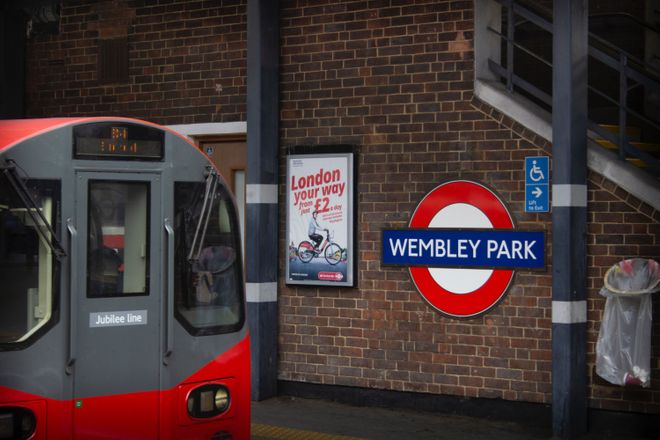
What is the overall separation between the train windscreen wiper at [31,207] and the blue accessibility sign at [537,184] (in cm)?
499

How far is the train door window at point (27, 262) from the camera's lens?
6117 mm

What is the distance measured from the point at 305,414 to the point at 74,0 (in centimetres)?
557

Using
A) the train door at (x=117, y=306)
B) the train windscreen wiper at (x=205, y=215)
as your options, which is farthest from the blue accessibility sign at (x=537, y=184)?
the train door at (x=117, y=306)

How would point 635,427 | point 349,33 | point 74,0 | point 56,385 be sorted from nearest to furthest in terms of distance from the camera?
point 56,385, point 635,427, point 349,33, point 74,0

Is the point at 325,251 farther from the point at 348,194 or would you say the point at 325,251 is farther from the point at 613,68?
the point at 613,68

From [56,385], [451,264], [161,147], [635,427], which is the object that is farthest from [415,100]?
[56,385]

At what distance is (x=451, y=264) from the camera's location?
10492 mm

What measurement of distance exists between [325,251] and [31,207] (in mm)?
5275

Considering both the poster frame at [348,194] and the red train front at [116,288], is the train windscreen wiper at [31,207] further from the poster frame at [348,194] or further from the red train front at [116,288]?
the poster frame at [348,194]

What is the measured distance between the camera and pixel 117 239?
6543 mm

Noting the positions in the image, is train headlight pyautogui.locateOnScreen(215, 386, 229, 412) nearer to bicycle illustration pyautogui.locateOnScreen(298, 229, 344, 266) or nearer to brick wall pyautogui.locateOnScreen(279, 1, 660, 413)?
brick wall pyautogui.locateOnScreen(279, 1, 660, 413)

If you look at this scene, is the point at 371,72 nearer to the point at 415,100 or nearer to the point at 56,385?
the point at 415,100

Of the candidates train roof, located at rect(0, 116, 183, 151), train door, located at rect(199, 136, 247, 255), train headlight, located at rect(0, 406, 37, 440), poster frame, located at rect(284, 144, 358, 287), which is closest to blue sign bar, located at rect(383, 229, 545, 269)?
poster frame, located at rect(284, 144, 358, 287)

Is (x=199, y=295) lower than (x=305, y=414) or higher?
higher
